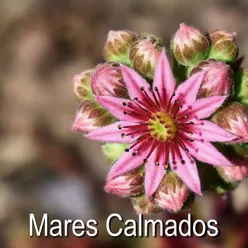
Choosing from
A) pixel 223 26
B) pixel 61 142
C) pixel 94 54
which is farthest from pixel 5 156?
pixel 223 26

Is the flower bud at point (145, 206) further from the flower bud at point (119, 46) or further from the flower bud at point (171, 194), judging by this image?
the flower bud at point (119, 46)

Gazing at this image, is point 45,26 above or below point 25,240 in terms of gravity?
above

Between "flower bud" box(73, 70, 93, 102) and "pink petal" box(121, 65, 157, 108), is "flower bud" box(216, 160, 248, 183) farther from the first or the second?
"flower bud" box(73, 70, 93, 102)

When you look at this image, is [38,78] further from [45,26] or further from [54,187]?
[54,187]

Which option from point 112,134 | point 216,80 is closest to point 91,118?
point 112,134

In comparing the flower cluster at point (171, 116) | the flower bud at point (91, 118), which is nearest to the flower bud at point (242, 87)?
the flower cluster at point (171, 116)

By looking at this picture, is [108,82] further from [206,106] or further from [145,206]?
[145,206]
